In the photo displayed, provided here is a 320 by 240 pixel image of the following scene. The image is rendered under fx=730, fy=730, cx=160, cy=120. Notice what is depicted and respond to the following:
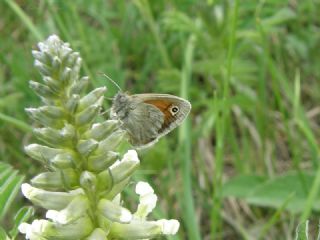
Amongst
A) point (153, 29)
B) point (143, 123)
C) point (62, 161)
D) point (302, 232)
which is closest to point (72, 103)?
point (62, 161)

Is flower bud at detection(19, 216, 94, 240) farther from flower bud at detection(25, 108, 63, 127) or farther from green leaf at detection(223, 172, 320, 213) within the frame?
green leaf at detection(223, 172, 320, 213)

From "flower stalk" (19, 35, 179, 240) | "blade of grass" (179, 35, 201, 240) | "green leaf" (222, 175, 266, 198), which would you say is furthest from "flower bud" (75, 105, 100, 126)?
"green leaf" (222, 175, 266, 198)

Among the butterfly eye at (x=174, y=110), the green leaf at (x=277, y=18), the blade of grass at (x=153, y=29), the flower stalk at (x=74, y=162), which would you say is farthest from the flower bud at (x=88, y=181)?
the blade of grass at (x=153, y=29)

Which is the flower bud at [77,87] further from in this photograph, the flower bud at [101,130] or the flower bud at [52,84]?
the flower bud at [101,130]

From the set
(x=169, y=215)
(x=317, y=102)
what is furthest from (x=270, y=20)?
(x=169, y=215)

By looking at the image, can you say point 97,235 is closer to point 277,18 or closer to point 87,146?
point 87,146

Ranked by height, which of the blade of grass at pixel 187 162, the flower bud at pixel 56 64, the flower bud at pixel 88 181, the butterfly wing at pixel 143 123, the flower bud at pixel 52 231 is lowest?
the blade of grass at pixel 187 162
